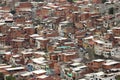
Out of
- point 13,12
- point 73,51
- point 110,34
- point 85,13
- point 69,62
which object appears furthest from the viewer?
point 13,12

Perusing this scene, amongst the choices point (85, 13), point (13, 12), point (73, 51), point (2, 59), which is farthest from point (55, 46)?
point (13, 12)

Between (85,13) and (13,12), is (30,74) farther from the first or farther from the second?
(13,12)

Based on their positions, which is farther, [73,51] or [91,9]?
[91,9]

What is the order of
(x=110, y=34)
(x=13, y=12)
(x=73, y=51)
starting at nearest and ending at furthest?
(x=73, y=51) → (x=110, y=34) → (x=13, y=12)

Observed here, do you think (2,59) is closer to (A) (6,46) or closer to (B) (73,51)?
(A) (6,46)

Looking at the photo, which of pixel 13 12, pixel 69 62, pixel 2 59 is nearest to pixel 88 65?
pixel 69 62

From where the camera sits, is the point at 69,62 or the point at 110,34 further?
the point at 110,34
